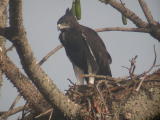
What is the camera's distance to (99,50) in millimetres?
5418

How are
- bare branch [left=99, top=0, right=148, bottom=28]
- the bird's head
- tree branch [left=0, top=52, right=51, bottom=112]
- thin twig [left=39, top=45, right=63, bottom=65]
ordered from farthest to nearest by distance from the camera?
1. the bird's head
2. bare branch [left=99, top=0, right=148, bottom=28]
3. thin twig [left=39, top=45, right=63, bottom=65]
4. tree branch [left=0, top=52, right=51, bottom=112]

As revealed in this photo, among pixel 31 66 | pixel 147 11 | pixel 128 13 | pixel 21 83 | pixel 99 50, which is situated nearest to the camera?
pixel 31 66

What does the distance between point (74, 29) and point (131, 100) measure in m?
2.39

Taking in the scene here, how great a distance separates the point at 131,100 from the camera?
339 cm

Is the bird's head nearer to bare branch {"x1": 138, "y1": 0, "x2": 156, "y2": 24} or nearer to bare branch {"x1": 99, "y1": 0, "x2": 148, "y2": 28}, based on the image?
bare branch {"x1": 99, "y1": 0, "x2": 148, "y2": 28}

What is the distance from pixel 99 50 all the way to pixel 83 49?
296 millimetres

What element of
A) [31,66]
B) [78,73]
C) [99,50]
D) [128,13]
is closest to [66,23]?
[99,50]

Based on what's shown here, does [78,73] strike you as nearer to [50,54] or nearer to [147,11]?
[50,54]

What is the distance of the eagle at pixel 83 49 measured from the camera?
530cm

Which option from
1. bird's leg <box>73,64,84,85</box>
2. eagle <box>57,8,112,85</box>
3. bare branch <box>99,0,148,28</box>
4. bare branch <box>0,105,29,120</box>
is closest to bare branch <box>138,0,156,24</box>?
bare branch <box>99,0,148,28</box>

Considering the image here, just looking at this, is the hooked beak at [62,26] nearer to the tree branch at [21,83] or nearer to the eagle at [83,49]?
the eagle at [83,49]

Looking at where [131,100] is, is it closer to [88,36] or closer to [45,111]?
[45,111]

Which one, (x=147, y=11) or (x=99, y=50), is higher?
(x=147, y=11)

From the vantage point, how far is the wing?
17.6ft
